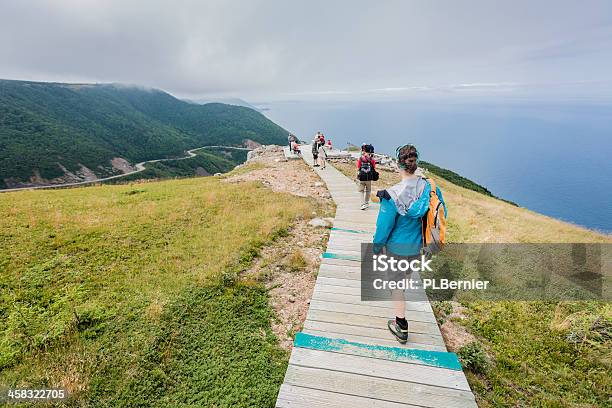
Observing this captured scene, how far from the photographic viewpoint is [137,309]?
6598mm

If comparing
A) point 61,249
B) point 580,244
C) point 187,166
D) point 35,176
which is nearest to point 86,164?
point 35,176

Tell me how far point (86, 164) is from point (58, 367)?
175587 mm

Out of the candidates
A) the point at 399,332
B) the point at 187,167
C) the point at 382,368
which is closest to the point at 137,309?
the point at 382,368

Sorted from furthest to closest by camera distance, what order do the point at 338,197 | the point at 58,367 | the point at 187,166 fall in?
1. the point at 187,166
2. the point at 338,197
3. the point at 58,367

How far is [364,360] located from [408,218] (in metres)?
2.48

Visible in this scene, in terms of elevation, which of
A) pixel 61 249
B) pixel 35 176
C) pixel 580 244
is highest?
pixel 61 249

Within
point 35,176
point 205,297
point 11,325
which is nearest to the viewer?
point 11,325

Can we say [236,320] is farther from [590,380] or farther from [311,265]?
[590,380]

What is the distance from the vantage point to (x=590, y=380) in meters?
5.11

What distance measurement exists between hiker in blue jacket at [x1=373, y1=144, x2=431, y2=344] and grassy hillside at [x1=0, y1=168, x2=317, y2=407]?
2755 millimetres

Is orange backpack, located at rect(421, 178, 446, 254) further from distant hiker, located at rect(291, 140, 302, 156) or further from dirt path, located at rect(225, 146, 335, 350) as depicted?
distant hiker, located at rect(291, 140, 302, 156)

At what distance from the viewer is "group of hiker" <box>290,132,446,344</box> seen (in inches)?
182

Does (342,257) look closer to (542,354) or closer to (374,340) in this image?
(374,340)

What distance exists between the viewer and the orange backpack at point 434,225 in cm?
460
